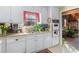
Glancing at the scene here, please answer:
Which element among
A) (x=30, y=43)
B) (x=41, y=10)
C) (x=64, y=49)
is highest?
(x=41, y=10)

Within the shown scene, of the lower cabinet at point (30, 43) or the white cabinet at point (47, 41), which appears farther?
the white cabinet at point (47, 41)

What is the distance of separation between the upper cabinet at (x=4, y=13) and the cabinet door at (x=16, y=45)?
0.30 m

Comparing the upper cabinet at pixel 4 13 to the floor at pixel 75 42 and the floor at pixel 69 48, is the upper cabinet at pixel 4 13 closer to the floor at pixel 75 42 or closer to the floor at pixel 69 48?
the floor at pixel 69 48

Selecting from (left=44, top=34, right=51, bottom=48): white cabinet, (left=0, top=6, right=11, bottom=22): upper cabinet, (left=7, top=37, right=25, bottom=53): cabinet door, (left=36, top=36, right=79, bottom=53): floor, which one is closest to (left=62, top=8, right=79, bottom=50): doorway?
(left=36, top=36, right=79, bottom=53): floor

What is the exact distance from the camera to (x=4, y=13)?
2.05 meters

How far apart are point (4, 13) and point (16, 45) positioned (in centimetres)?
52

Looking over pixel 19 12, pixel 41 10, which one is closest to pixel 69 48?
pixel 41 10

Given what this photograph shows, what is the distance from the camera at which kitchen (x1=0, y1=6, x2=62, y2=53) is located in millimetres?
2047

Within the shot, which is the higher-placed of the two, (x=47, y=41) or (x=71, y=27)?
(x=71, y=27)

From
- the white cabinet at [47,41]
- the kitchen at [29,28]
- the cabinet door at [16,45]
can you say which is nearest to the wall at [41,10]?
the kitchen at [29,28]

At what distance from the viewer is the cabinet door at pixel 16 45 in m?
2.04

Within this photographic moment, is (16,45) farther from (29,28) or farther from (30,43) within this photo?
(29,28)
